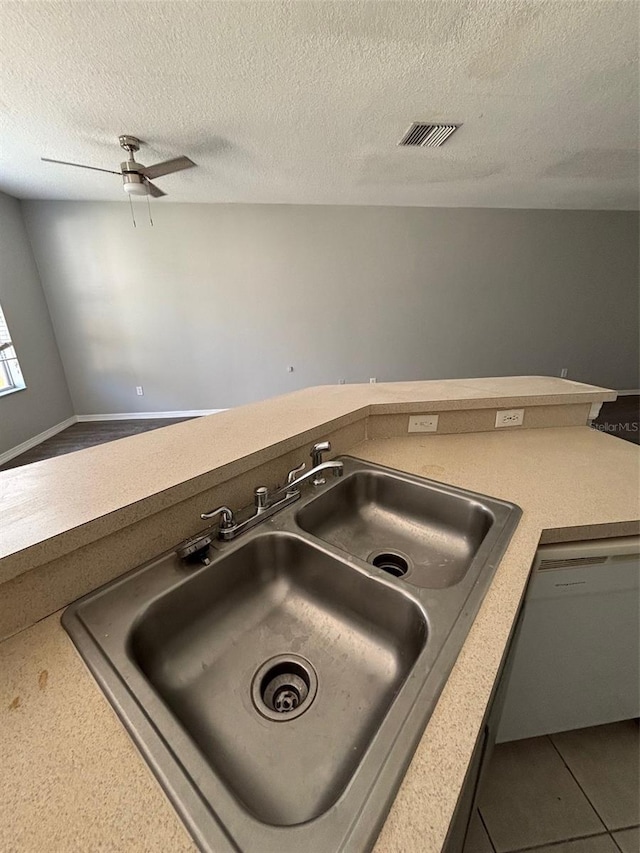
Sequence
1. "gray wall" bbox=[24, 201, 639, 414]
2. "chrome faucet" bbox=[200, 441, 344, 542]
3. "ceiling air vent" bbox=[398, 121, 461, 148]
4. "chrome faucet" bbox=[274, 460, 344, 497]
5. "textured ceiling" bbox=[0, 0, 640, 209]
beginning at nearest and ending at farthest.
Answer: "chrome faucet" bbox=[200, 441, 344, 542]
"chrome faucet" bbox=[274, 460, 344, 497]
"textured ceiling" bbox=[0, 0, 640, 209]
"ceiling air vent" bbox=[398, 121, 461, 148]
"gray wall" bbox=[24, 201, 639, 414]

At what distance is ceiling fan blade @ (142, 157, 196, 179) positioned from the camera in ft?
7.38

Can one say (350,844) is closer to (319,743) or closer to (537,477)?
(319,743)

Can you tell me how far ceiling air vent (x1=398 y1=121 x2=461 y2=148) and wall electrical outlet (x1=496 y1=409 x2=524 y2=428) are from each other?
2.07m

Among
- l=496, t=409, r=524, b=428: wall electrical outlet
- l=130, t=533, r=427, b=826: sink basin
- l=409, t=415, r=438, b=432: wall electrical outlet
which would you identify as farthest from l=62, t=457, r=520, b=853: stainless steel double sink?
l=496, t=409, r=524, b=428: wall electrical outlet

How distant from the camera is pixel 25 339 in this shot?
366 cm

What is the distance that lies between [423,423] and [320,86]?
6.40ft

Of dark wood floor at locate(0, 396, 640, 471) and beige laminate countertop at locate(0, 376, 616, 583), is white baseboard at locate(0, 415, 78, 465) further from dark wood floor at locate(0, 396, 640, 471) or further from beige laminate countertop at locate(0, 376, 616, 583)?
beige laminate countertop at locate(0, 376, 616, 583)

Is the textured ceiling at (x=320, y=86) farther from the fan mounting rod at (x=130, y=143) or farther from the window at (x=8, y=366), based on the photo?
the window at (x=8, y=366)

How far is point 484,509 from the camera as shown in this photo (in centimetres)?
83

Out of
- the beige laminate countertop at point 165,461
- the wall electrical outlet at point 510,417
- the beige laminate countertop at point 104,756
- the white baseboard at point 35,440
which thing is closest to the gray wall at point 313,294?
the white baseboard at point 35,440

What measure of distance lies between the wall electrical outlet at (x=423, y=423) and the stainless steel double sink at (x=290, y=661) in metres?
0.40

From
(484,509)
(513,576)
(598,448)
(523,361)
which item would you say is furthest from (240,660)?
(523,361)

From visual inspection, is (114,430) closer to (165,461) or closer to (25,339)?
(25,339)

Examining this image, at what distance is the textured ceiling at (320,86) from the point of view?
138cm
